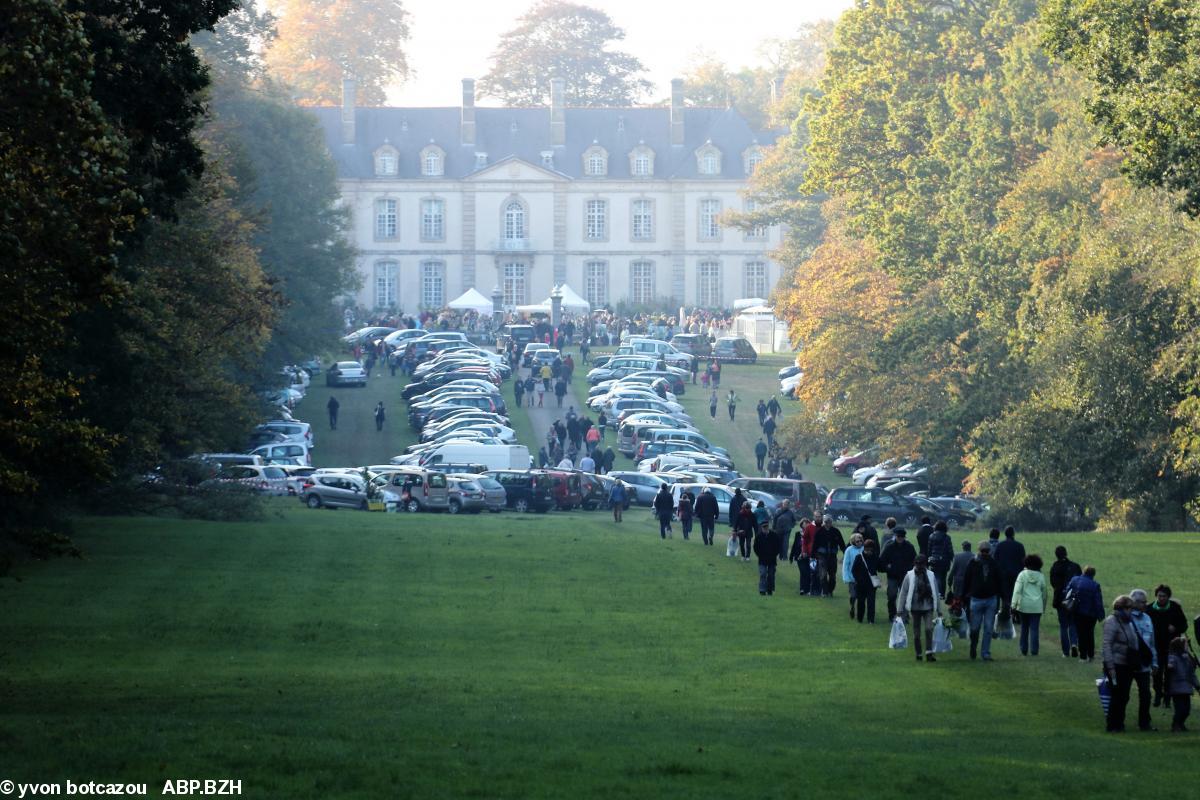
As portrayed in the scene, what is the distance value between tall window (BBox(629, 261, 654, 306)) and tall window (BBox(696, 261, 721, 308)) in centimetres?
306

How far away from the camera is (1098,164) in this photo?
48.9 m

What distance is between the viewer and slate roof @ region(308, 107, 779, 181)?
11631 cm

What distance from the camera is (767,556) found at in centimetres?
2788

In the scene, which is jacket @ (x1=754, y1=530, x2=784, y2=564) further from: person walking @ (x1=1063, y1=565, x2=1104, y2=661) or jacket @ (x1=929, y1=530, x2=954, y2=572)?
person walking @ (x1=1063, y1=565, x2=1104, y2=661)

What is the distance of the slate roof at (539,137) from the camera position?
382ft

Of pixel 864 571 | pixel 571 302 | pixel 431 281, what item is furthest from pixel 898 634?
pixel 431 281

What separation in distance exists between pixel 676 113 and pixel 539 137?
8.98 metres

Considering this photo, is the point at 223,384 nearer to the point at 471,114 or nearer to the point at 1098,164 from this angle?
the point at 1098,164

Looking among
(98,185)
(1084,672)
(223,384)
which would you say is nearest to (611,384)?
(223,384)

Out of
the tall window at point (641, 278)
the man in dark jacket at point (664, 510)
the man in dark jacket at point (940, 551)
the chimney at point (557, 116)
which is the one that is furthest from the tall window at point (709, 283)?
the man in dark jacket at point (940, 551)

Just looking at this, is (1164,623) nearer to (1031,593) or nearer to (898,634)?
(1031,593)

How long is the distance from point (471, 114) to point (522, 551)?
87576mm

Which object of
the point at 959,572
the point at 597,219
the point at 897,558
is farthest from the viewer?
the point at 597,219

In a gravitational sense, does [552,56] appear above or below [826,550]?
above
